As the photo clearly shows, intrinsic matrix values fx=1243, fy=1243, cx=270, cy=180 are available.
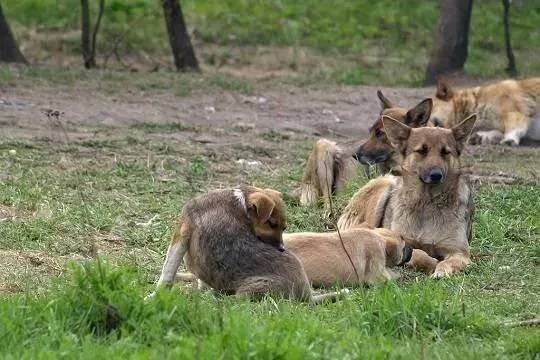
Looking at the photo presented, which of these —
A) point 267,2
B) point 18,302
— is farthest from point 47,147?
point 267,2

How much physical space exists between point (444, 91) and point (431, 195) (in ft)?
23.2

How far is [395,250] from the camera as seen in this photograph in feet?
27.1

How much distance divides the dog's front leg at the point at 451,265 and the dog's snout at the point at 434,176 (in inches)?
21.3

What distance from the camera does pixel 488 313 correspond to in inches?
267

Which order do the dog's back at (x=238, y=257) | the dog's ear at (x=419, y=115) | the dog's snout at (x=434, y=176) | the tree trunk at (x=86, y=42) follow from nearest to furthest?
the dog's back at (x=238, y=257)
the dog's snout at (x=434, y=176)
the dog's ear at (x=419, y=115)
the tree trunk at (x=86, y=42)

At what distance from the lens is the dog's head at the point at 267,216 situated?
23.0 feet

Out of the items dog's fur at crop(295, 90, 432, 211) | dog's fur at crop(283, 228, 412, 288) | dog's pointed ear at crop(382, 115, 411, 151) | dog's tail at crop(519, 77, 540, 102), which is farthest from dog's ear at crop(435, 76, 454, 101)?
dog's fur at crop(283, 228, 412, 288)

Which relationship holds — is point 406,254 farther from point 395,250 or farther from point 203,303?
point 203,303

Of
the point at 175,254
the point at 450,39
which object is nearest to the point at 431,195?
the point at 175,254

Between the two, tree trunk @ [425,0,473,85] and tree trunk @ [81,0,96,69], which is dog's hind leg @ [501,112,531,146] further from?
tree trunk @ [81,0,96,69]

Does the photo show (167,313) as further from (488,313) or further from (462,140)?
(462,140)

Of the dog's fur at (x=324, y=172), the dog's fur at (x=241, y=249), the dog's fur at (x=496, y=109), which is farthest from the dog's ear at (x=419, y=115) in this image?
the dog's fur at (x=496, y=109)

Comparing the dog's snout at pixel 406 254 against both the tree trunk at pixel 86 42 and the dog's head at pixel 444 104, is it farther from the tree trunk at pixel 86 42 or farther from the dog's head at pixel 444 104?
the tree trunk at pixel 86 42

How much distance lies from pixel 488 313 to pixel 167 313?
1926 millimetres
